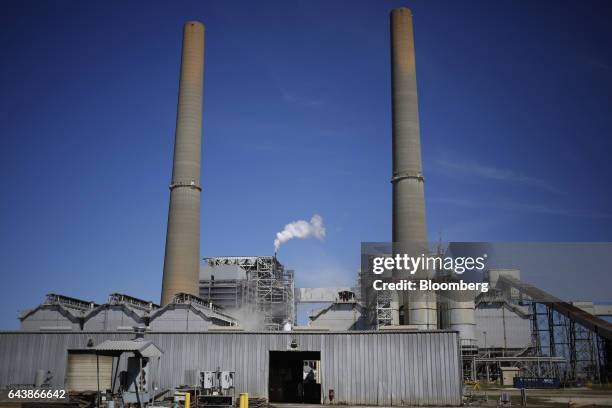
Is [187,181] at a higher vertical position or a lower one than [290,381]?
higher

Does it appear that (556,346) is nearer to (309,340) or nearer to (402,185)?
(402,185)

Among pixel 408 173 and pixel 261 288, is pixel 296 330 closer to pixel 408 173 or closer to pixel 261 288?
pixel 408 173

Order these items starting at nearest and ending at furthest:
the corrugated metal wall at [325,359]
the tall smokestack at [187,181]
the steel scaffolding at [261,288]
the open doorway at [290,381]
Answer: the corrugated metal wall at [325,359] → the open doorway at [290,381] → the tall smokestack at [187,181] → the steel scaffolding at [261,288]

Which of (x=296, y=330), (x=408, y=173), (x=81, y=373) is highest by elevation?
(x=408, y=173)

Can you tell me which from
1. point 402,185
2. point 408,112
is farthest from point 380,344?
point 408,112

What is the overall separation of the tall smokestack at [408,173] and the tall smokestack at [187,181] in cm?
2099

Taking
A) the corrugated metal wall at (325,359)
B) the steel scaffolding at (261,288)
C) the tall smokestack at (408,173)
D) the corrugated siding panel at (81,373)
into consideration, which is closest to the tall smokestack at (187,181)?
the steel scaffolding at (261,288)

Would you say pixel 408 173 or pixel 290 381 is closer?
pixel 290 381

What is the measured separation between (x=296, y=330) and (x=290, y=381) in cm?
451

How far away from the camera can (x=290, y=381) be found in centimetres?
3941

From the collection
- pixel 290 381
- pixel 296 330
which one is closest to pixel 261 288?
pixel 290 381

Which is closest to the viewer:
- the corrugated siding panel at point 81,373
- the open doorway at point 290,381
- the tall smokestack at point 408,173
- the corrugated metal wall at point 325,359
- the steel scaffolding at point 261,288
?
the corrugated metal wall at point 325,359

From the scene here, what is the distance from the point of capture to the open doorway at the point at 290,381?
1437 inches

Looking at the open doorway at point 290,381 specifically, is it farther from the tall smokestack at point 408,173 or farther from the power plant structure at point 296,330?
the tall smokestack at point 408,173
